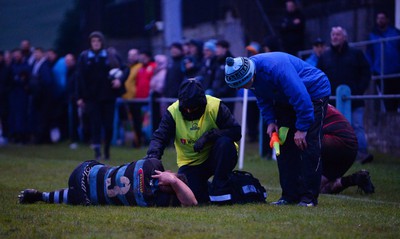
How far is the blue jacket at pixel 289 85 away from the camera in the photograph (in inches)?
321

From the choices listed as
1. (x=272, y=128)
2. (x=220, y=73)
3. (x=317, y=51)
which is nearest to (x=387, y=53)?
(x=317, y=51)

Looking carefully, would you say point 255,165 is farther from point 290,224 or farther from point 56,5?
point 56,5

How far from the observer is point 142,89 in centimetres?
1970

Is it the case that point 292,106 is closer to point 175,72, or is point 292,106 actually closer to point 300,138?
point 300,138

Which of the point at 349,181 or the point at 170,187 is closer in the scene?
the point at 170,187

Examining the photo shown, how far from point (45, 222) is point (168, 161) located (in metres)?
Result: 7.32

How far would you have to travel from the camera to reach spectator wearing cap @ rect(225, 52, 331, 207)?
817cm

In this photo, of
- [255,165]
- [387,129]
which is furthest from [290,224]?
[387,129]

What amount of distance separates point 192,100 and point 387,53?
7.24 metres

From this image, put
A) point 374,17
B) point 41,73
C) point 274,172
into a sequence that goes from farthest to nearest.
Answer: point 41,73 < point 374,17 < point 274,172

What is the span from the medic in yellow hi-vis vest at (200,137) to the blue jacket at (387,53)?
6657mm

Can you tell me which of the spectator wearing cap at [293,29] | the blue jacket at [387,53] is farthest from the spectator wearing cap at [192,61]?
the blue jacket at [387,53]

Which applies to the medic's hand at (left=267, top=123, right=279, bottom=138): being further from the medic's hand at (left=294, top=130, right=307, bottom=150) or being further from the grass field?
the grass field

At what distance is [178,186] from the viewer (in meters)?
8.34
